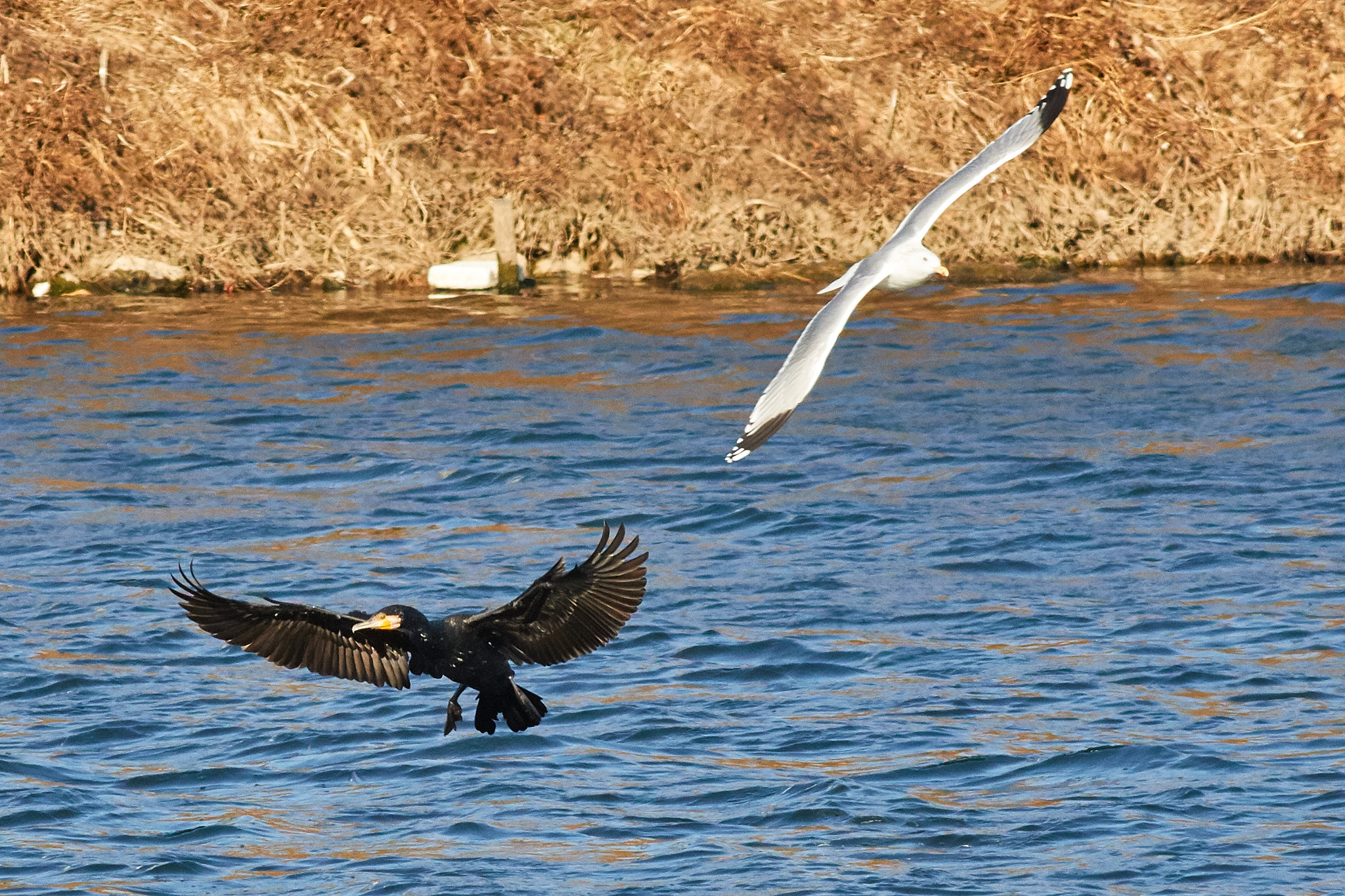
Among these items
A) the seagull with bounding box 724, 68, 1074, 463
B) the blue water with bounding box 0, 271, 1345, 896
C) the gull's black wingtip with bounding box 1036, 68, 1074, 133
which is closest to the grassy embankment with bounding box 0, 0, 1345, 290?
the blue water with bounding box 0, 271, 1345, 896

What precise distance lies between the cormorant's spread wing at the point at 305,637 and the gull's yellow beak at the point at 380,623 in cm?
6

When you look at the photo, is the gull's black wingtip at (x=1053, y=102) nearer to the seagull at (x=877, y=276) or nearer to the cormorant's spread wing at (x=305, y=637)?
the seagull at (x=877, y=276)

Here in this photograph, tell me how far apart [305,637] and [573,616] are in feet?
3.21

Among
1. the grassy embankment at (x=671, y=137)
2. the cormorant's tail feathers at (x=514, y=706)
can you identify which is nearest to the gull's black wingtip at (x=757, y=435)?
the cormorant's tail feathers at (x=514, y=706)

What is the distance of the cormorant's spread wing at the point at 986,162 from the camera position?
25.7 feet

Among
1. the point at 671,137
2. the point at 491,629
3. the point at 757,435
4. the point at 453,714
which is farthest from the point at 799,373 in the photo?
the point at 671,137

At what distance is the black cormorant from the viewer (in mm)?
6152

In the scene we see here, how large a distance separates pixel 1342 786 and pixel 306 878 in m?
4.26

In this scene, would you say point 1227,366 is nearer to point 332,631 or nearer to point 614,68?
point 614,68

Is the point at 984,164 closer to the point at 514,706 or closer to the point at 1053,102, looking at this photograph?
the point at 1053,102

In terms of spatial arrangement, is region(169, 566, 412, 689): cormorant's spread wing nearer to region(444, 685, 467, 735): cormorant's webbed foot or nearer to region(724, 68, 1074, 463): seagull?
region(444, 685, 467, 735): cormorant's webbed foot

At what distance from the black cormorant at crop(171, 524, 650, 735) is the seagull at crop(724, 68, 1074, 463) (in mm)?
680

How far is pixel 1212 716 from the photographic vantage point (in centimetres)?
851

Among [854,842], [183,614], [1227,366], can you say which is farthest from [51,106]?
[854,842]
